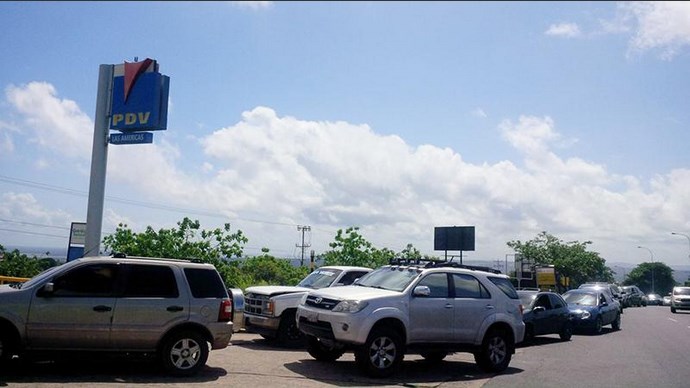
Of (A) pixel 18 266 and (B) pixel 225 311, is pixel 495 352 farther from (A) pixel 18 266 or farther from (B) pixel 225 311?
(A) pixel 18 266

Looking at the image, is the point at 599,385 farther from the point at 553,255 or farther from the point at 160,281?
the point at 553,255

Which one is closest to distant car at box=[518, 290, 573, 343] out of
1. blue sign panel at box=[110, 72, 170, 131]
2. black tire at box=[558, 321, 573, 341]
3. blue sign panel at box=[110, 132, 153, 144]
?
black tire at box=[558, 321, 573, 341]

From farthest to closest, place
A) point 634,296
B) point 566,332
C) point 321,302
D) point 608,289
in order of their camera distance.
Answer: point 634,296 < point 608,289 < point 566,332 < point 321,302

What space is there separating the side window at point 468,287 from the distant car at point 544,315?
563 cm

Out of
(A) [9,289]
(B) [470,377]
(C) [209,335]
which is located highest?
(A) [9,289]

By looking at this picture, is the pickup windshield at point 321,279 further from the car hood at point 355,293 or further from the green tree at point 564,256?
the green tree at point 564,256

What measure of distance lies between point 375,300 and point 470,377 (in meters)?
2.54

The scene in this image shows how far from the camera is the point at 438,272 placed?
11.9 metres

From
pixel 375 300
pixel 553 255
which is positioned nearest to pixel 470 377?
pixel 375 300

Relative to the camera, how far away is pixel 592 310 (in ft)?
71.5

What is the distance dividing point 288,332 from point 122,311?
5034 mm

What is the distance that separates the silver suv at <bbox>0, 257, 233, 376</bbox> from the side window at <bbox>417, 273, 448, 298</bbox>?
369cm

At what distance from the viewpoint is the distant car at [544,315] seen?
17.8 m

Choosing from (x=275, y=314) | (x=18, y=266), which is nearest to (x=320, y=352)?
(x=275, y=314)
